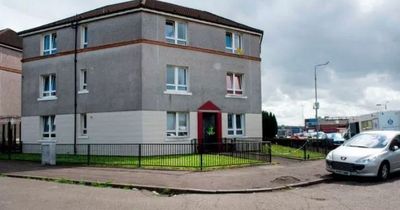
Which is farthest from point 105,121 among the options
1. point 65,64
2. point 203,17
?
point 203,17

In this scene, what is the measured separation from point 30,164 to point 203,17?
13716 mm

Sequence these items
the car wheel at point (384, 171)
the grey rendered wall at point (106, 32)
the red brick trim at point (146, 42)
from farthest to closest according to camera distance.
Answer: the grey rendered wall at point (106, 32) < the red brick trim at point (146, 42) < the car wheel at point (384, 171)

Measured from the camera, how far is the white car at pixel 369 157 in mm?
15016

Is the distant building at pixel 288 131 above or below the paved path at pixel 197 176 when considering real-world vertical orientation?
above

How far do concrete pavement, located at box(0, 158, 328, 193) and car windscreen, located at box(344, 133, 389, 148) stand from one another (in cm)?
156

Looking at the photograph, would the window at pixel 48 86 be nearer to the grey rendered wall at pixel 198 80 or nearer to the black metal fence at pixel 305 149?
the grey rendered wall at pixel 198 80

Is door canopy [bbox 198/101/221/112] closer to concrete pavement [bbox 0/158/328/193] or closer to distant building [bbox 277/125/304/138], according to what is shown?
concrete pavement [bbox 0/158/328/193]

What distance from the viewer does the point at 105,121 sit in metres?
26.7

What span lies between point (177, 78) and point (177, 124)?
9.04 ft

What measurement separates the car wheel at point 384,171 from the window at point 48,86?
21.6m

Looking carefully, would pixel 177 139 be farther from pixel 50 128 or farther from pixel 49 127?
pixel 49 127

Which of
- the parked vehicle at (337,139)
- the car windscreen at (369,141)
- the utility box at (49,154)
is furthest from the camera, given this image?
the parked vehicle at (337,139)

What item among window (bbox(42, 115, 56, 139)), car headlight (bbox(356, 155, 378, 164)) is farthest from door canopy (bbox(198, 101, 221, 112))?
car headlight (bbox(356, 155, 378, 164))

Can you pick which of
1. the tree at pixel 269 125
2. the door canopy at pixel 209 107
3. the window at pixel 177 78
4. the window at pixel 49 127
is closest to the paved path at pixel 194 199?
the window at pixel 177 78
